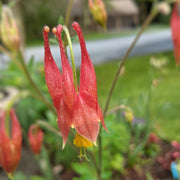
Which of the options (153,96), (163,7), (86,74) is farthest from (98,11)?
(153,96)

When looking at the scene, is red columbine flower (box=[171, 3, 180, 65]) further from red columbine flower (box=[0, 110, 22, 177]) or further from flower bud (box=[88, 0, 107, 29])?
red columbine flower (box=[0, 110, 22, 177])

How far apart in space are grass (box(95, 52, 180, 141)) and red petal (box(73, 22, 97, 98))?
3.01 feet

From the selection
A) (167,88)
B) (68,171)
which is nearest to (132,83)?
(167,88)

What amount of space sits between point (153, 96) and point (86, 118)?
307 cm

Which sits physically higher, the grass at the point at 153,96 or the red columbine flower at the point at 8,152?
the red columbine flower at the point at 8,152

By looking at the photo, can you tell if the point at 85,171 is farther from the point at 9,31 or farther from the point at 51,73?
the point at 51,73

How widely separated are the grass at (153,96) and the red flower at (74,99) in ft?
3.05

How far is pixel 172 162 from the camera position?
1536mm

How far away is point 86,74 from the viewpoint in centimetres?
60

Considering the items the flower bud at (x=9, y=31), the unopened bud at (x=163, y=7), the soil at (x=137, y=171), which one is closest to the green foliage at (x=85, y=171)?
the soil at (x=137, y=171)

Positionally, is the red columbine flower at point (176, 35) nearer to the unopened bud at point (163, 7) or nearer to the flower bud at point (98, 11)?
the unopened bud at point (163, 7)

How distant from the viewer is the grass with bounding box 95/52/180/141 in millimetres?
1749

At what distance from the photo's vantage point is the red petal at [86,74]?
1.92 feet

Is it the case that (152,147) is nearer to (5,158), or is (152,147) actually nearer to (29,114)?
(29,114)
